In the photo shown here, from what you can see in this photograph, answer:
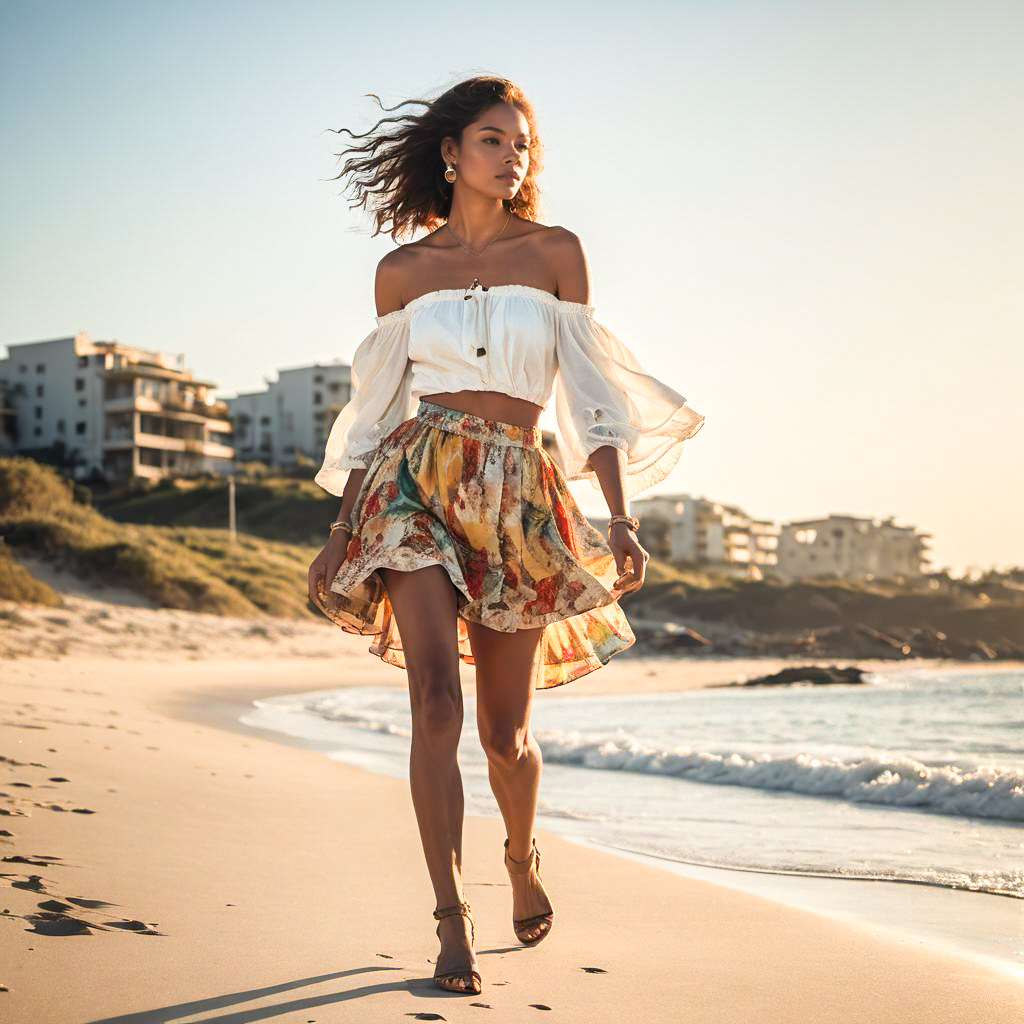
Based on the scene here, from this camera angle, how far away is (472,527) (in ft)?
10.5

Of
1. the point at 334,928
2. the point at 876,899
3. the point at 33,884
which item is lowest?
the point at 876,899

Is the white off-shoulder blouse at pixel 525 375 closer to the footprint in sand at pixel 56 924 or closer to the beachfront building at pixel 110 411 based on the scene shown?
the footprint in sand at pixel 56 924

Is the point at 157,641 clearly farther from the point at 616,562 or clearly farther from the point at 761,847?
the point at 616,562

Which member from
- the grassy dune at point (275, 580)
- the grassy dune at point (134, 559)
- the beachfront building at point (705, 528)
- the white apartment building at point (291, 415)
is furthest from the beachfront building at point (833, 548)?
the grassy dune at point (134, 559)

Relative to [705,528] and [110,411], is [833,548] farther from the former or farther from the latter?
[110,411]

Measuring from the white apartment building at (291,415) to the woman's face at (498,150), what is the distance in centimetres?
7309

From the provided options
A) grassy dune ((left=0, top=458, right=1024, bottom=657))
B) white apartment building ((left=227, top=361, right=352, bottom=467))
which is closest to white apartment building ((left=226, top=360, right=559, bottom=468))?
white apartment building ((left=227, top=361, right=352, bottom=467))

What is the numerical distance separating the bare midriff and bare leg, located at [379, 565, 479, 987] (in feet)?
1.65

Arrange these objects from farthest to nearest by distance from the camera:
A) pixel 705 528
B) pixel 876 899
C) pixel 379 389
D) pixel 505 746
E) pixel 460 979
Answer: pixel 705 528 < pixel 876 899 < pixel 379 389 < pixel 505 746 < pixel 460 979

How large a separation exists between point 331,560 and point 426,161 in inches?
48.0

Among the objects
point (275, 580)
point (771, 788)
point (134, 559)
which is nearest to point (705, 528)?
point (275, 580)

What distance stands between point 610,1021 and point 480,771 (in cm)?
534

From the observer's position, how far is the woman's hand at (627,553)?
323 cm

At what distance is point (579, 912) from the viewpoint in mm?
3820
